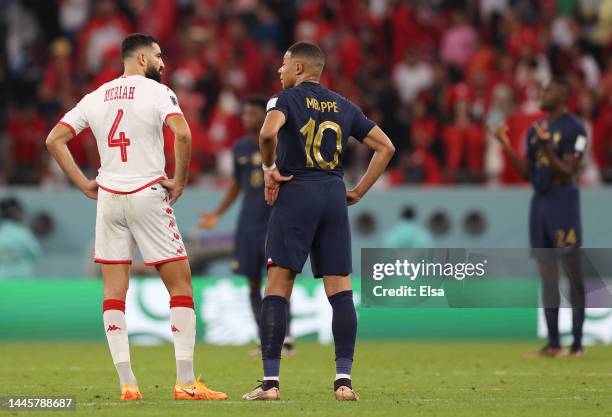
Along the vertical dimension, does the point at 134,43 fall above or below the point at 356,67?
below

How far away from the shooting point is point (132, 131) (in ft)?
30.5

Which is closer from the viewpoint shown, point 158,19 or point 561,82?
point 561,82

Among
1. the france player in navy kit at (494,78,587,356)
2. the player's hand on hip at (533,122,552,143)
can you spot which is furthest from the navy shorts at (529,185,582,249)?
the player's hand on hip at (533,122,552,143)

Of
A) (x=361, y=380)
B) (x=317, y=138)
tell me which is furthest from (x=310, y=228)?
(x=361, y=380)

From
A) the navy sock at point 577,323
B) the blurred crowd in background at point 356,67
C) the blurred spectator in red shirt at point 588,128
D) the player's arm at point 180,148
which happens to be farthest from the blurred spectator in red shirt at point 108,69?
the player's arm at point 180,148

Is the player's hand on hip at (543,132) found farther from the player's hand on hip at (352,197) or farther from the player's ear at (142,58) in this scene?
the player's ear at (142,58)

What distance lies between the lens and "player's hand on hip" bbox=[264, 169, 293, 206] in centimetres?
926

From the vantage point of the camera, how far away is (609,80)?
20578 mm

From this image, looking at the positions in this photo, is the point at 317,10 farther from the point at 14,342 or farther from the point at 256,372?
the point at 256,372

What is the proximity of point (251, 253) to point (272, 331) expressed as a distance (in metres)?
4.67

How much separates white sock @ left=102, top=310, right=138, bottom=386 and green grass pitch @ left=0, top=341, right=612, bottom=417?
215 mm

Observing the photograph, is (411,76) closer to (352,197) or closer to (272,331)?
(352,197)

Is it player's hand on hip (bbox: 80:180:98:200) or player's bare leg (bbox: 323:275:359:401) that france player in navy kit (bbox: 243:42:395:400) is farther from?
player's hand on hip (bbox: 80:180:98:200)

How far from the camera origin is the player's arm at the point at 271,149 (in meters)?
9.02
